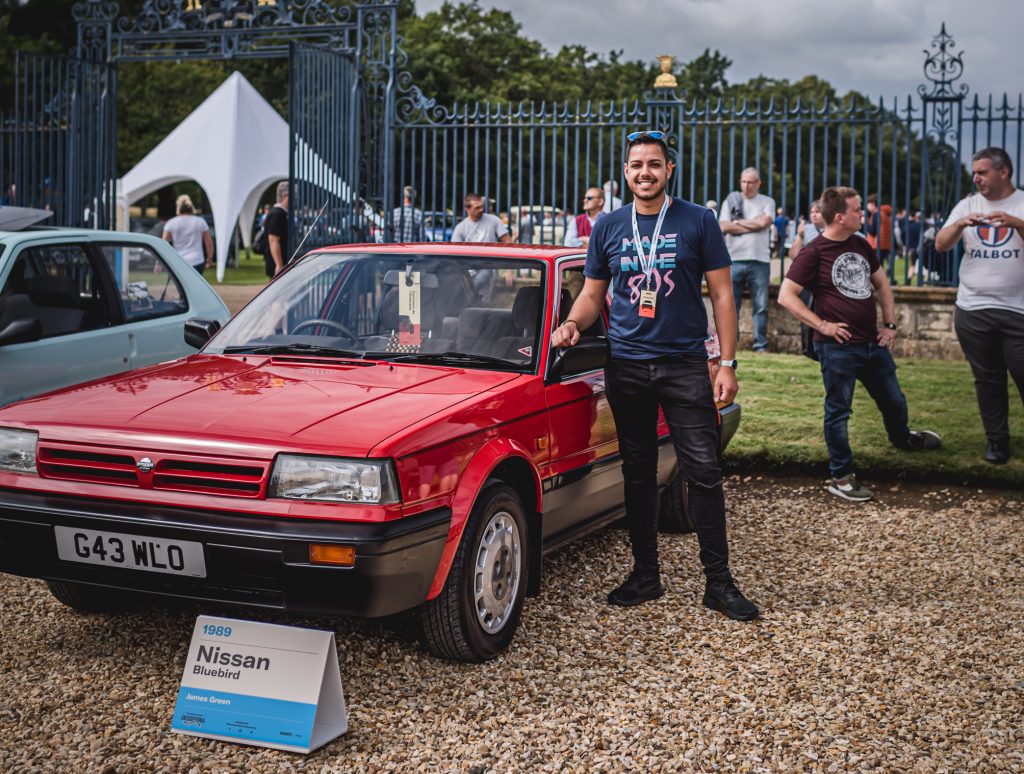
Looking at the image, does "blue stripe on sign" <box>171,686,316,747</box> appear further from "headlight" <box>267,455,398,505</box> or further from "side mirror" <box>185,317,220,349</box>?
"side mirror" <box>185,317,220,349</box>

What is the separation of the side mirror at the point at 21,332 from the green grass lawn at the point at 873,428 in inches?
178

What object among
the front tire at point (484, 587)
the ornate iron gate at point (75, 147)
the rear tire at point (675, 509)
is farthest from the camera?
the ornate iron gate at point (75, 147)

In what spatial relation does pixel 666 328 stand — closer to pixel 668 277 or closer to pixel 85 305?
pixel 668 277

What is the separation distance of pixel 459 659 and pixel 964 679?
1.84m

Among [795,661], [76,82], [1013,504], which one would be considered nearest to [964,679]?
[795,661]

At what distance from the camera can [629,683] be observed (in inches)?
165

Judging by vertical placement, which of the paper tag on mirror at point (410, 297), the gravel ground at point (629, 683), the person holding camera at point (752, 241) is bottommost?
the gravel ground at point (629, 683)

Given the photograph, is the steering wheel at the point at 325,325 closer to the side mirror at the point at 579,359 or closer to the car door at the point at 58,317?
the side mirror at the point at 579,359

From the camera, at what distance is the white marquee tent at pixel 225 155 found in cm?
2684

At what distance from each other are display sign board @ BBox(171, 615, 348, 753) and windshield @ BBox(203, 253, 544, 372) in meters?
1.49

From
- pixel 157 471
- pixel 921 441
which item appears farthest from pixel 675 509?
pixel 157 471

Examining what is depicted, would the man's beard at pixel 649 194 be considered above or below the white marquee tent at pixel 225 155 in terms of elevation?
below

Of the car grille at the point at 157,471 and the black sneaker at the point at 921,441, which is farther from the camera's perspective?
the black sneaker at the point at 921,441

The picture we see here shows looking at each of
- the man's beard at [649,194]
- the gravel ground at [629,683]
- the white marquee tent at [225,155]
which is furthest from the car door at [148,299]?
the white marquee tent at [225,155]
